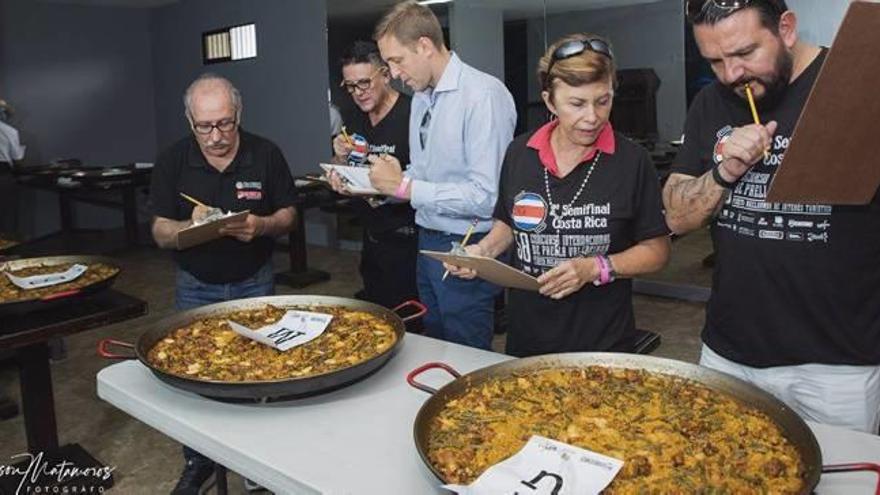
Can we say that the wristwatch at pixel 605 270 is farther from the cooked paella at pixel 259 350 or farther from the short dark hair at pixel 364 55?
the short dark hair at pixel 364 55

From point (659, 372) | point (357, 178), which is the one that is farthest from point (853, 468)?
point (357, 178)

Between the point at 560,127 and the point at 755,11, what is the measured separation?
0.52 metres

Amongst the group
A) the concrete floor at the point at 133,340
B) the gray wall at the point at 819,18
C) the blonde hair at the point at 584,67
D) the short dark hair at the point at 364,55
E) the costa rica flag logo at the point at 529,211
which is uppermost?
the gray wall at the point at 819,18

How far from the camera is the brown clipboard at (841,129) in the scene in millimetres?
1031

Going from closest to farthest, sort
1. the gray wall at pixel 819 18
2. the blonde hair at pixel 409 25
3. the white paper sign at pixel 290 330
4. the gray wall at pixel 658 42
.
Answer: the white paper sign at pixel 290 330 < the blonde hair at pixel 409 25 < the gray wall at pixel 819 18 < the gray wall at pixel 658 42

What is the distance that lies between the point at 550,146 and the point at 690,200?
14.6 inches

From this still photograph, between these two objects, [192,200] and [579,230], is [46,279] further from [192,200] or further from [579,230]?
[579,230]

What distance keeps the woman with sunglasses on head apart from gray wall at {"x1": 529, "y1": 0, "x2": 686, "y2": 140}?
3030mm

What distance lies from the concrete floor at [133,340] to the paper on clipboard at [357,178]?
1.18 meters

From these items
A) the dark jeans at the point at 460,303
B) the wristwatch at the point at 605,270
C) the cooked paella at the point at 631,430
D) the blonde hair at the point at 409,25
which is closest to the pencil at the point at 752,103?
the wristwatch at the point at 605,270

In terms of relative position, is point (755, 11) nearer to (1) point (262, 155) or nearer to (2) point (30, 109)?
(1) point (262, 155)

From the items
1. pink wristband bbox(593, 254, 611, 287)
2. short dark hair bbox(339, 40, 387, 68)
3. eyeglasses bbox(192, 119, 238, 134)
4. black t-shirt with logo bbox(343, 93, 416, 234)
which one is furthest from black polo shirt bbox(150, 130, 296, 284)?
pink wristband bbox(593, 254, 611, 287)

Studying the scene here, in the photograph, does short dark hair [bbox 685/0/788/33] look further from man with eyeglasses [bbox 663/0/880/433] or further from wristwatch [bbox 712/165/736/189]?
wristwatch [bbox 712/165/736/189]

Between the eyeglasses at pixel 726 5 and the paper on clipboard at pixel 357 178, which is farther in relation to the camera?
the paper on clipboard at pixel 357 178
